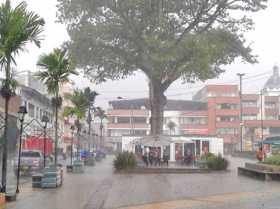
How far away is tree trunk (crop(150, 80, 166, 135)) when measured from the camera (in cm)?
5109

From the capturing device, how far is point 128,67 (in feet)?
167

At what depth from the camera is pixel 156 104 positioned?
51406 millimetres

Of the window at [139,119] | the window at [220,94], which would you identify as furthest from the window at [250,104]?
the window at [139,119]

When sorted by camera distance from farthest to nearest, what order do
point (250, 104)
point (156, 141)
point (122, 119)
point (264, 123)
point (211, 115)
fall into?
point (250, 104), point (122, 119), point (211, 115), point (264, 123), point (156, 141)

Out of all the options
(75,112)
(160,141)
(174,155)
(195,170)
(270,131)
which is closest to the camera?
(195,170)

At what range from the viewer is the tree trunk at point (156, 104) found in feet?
168

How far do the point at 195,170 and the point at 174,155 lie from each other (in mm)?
21453

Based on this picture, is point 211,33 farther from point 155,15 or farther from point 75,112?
point 75,112

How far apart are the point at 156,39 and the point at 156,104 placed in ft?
27.0

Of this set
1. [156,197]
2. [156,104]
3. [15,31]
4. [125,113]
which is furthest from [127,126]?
[15,31]

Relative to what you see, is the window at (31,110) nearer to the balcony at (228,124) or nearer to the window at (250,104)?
the balcony at (228,124)

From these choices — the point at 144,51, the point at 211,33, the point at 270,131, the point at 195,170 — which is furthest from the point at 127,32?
the point at 270,131

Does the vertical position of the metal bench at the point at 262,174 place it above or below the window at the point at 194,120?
below

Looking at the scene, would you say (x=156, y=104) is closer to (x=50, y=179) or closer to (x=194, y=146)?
(x=194, y=146)
